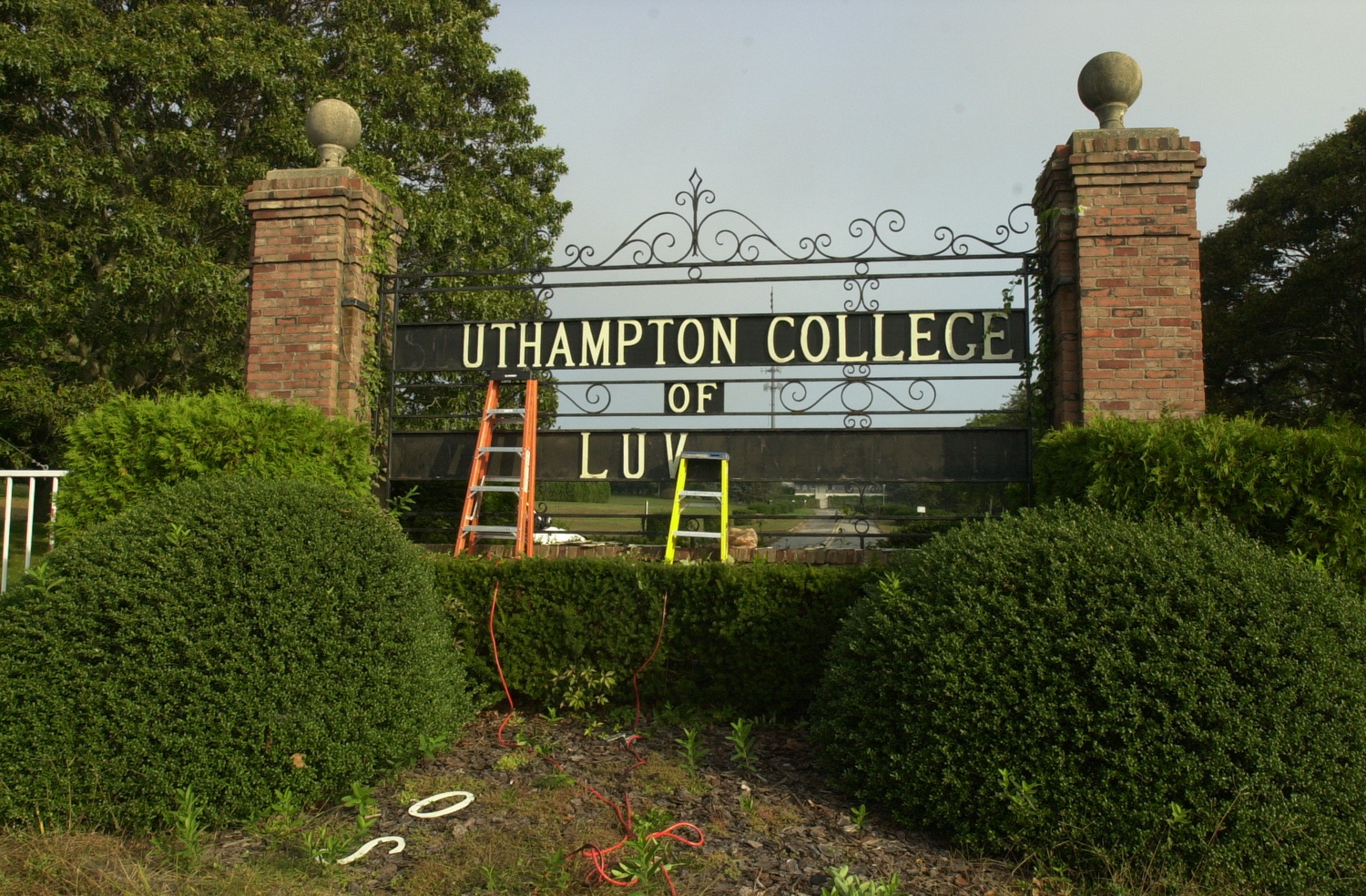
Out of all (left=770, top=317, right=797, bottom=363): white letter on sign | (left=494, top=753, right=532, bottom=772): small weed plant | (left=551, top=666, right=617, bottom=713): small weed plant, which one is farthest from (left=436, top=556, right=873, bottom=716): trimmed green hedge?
(left=770, top=317, right=797, bottom=363): white letter on sign

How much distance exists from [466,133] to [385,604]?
11.8 meters

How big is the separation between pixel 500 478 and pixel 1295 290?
17.5 m

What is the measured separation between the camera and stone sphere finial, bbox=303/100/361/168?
239 inches

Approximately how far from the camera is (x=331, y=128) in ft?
20.0

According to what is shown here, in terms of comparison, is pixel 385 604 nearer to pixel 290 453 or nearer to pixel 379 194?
pixel 290 453

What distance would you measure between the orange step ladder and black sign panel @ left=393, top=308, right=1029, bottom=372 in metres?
0.33

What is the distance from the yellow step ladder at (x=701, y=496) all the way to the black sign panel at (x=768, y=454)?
0.31ft

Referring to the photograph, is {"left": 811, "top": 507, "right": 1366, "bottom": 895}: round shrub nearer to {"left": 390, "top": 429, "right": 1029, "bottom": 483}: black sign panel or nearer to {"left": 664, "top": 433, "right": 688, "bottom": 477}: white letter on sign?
{"left": 390, "top": 429, "right": 1029, "bottom": 483}: black sign panel

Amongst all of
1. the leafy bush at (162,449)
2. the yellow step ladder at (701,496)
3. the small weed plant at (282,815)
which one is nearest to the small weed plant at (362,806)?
the small weed plant at (282,815)

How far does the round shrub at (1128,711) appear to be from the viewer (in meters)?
2.69

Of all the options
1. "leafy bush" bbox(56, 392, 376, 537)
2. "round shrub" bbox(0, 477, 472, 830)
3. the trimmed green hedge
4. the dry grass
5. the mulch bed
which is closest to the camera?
the dry grass

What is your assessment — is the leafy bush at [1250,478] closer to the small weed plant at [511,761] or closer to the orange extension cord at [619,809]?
the orange extension cord at [619,809]

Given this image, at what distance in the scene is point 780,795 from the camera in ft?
11.0

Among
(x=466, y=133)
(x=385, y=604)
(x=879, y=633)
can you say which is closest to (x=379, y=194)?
(x=385, y=604)
